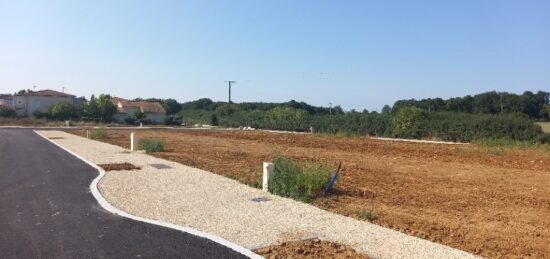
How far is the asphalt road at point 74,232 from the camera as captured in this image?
614 cm

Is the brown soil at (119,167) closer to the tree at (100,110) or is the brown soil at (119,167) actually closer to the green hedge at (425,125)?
the green hedge at (425,125)

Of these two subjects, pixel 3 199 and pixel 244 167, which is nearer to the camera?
Answer: pixel 3 199

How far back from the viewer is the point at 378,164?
18656 millimetres

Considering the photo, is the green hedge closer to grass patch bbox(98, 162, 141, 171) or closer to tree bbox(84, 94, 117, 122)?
grass patch bbox(98, 162, 141, 171)

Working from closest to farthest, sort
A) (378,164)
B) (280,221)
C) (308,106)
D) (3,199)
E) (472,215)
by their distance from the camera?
(280,221), (472,215), (3,199), (378,164), (308,106)

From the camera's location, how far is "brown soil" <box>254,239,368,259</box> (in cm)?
602

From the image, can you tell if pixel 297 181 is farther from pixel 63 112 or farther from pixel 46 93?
pixel 46 93

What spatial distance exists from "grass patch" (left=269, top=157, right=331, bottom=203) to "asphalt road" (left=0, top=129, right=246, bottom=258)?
341cm

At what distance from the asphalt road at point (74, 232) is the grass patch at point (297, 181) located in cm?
341

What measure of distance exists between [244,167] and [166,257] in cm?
1039

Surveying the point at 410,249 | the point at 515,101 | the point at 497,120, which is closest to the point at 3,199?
the point at 410,249

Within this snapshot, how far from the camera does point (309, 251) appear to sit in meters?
6.21

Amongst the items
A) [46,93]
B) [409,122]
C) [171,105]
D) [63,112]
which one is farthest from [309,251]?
[171,105]

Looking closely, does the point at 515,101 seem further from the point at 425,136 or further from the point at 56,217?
the point at 56,217
